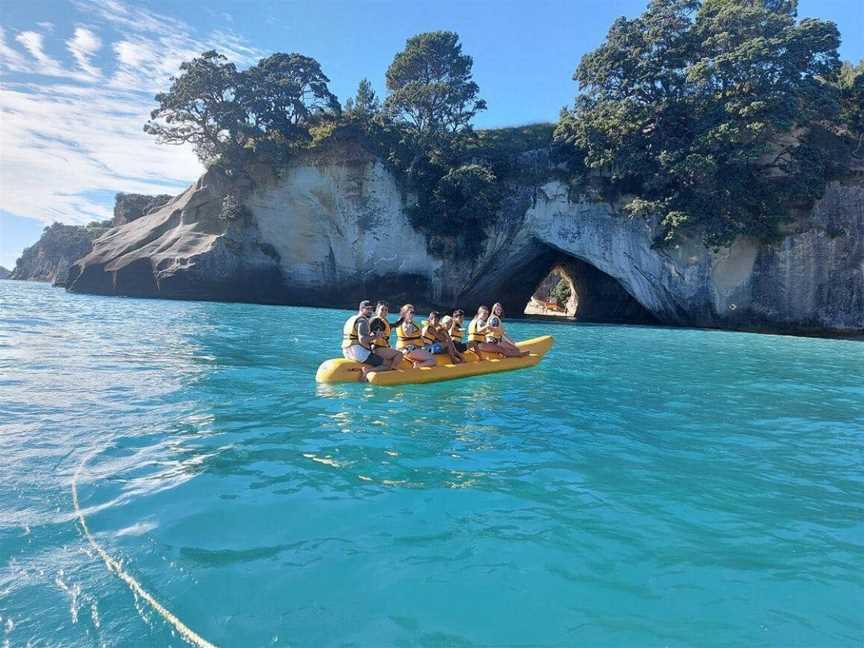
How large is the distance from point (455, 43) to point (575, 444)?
3019 centimetres

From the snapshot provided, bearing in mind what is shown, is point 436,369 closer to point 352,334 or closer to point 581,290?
point 352,334

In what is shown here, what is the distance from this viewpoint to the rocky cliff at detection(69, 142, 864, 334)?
2345 cm

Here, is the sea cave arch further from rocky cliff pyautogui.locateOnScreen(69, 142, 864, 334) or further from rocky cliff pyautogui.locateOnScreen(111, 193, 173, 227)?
rocky cliff pyautogui.locateOnScreen(111, 193, 173, 227)

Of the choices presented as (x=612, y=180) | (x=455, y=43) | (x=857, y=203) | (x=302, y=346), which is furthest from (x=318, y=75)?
(x=857, y=203)

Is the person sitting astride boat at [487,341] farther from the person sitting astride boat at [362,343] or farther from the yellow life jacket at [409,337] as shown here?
the person sitting astride boat at [362,343]

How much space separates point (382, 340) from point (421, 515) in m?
5.67

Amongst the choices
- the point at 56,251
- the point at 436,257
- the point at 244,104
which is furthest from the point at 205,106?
the point at 56,251

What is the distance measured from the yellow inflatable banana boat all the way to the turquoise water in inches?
19.7

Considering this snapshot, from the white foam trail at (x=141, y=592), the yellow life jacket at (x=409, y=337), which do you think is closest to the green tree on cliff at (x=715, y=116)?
the yellow life jacket at (x=409, y=337)

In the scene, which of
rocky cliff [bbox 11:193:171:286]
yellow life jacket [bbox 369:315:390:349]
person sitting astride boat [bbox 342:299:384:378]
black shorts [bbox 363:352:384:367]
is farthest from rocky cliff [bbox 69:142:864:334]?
rocky cliff [bbox 11:193:171:286]

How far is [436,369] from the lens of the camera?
32.6 feet

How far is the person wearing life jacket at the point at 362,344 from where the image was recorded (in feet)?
30.9

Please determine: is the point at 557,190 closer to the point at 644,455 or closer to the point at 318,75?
the point at 318,75

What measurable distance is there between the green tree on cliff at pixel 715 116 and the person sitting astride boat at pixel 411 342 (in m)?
16.6
